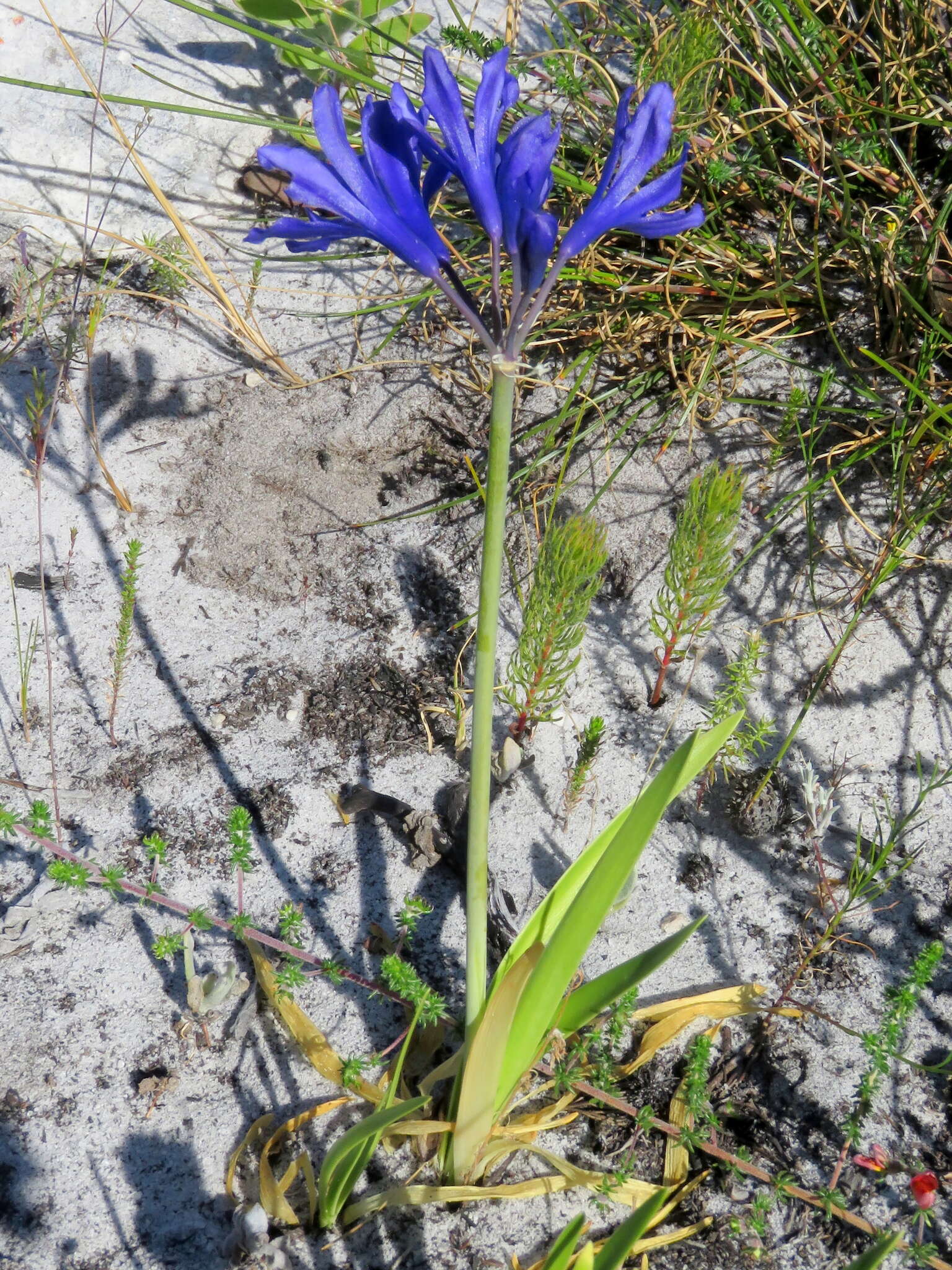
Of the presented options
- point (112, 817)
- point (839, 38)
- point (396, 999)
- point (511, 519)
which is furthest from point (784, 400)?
point (112, 817)

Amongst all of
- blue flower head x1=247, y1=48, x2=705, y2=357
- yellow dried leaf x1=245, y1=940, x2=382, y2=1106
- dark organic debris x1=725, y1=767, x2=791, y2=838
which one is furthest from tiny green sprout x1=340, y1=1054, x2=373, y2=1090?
blue flower head x1=247, y1=48, x2=705, y2=357

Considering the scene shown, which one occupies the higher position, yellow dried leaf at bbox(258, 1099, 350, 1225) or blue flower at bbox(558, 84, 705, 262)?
blue flower at bbox(558, 84, 705, 262)

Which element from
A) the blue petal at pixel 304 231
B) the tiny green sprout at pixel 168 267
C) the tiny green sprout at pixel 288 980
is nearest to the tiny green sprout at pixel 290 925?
the tiny green sprout at pixel 288 980

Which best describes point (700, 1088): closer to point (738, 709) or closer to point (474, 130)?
point (738, 709)

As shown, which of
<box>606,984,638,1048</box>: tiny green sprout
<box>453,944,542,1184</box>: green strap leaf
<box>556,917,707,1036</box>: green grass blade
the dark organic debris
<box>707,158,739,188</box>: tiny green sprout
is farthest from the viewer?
<box>707,158,739,188</box>: tiny green sprout

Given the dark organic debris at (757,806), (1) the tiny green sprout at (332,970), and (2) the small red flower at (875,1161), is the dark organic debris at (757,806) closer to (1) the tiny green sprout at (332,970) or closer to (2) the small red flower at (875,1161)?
(2) the small red flower at (875,1161)

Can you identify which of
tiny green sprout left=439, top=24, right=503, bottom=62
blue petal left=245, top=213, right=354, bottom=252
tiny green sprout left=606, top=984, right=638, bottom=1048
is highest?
tiny green sprout left=439, top=24, right=503, bottom=62

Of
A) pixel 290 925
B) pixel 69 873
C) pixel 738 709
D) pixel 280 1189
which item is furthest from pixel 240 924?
pixel 738 709

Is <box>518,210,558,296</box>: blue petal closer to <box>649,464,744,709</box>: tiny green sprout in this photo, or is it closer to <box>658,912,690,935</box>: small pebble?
<box>649,464,744,709</box>: tiny green sprout
